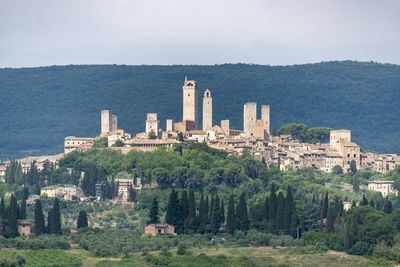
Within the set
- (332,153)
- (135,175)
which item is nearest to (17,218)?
→ (135,175)

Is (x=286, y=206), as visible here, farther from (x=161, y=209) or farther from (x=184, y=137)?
(x=184, y=137)

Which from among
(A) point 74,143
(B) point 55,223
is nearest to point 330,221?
(B) point 55,223

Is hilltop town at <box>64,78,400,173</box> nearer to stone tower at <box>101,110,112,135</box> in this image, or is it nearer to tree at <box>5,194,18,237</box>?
stone tower at <box>101,110,112,135</box>

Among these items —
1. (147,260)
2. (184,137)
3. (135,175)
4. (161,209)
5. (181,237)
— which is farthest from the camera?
(184,137)

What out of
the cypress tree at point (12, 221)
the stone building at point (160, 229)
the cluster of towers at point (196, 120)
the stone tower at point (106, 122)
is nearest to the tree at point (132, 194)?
the stone building at point (160, 229)

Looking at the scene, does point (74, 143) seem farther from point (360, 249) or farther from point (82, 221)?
point (360, 249)

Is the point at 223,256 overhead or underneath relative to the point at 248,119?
underneath

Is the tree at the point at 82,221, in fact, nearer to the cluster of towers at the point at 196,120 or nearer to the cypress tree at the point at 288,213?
the cypress tree at the point at 288,213
